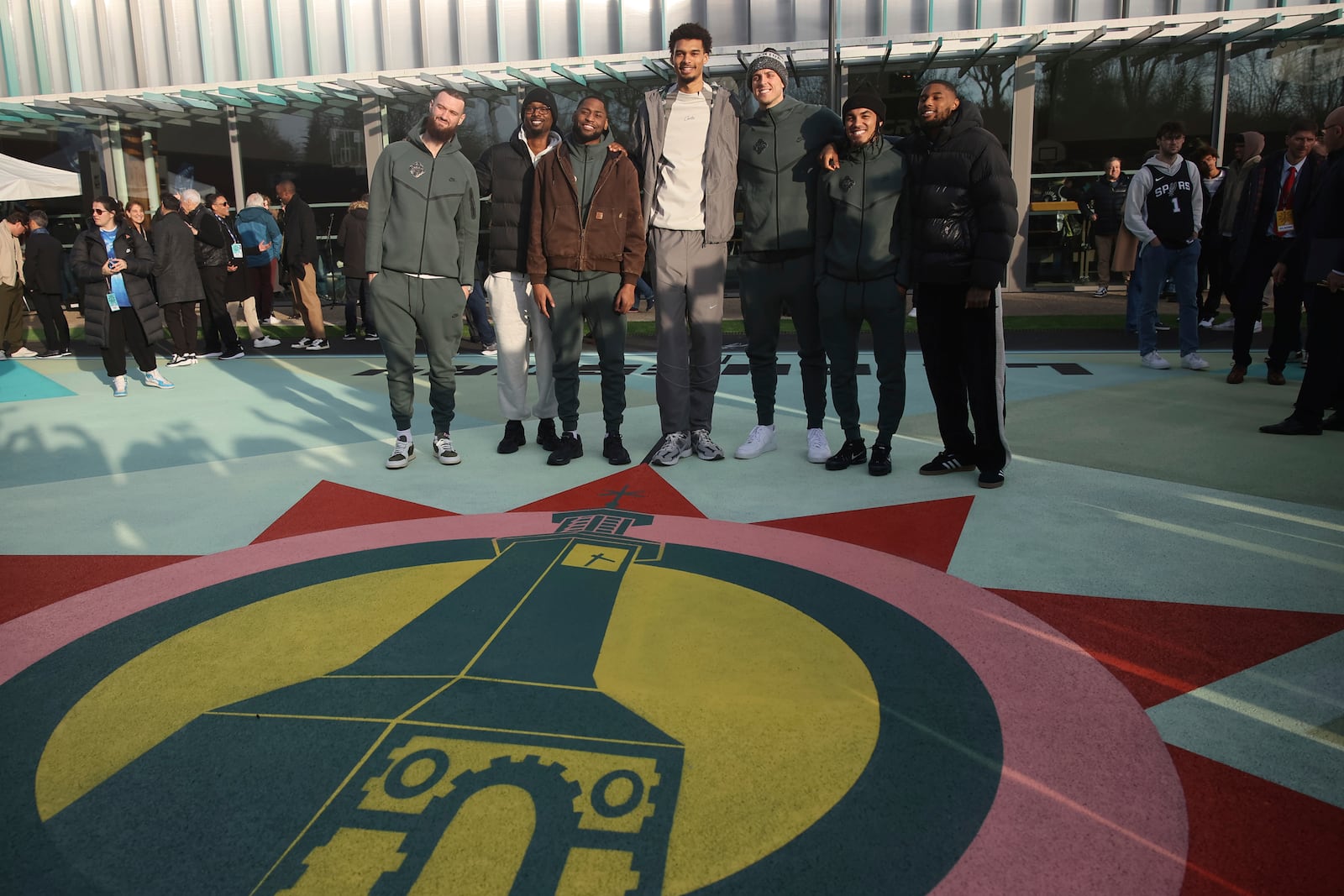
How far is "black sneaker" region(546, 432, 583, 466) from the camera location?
554 centimetres

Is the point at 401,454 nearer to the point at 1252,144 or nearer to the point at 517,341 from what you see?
the point at 517,341

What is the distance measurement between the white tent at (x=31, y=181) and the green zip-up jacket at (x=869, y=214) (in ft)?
42.6

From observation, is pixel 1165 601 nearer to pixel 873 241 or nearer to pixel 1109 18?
pixel 873 241

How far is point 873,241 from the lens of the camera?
4.98m

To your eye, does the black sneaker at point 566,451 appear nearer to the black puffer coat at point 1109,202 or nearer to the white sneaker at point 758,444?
the white sneaker at point 758,444

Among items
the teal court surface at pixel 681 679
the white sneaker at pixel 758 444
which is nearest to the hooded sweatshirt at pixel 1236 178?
the teal court surface at pixel 681 679

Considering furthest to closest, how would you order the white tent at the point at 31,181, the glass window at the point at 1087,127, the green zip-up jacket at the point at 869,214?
the glass window at the point at 1087,127 < the white tent at the point at 31,181 < the green zip-up jacket at the point at 869,214

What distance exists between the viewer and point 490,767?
230cm

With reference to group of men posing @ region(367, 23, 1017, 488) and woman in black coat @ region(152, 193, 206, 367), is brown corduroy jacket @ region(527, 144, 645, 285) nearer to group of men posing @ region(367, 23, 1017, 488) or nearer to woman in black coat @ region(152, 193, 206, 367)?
group of men posing @ region(367, 23, 1017, 488)

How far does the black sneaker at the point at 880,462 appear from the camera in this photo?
5.20m

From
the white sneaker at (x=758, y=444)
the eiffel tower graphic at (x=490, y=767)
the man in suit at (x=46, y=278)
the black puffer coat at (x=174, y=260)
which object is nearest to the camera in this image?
the eiffel tower graphic at (x=490, y=767)

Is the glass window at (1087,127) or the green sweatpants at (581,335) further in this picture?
the glass window at (1087,127)

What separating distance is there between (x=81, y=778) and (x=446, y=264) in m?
3.70

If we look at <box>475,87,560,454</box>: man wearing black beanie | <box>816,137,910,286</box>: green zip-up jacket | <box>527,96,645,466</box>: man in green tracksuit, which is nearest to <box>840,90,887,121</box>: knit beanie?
<box>816,137,910,286</box>: green zip-up jacket
